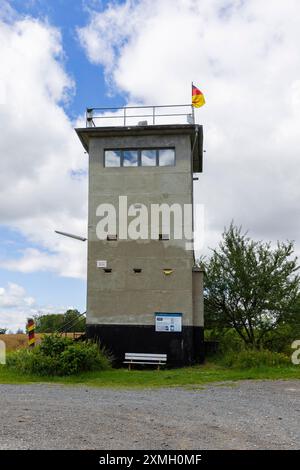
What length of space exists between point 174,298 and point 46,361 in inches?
241

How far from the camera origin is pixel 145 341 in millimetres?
21203

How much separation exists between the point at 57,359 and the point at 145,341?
4556 mm

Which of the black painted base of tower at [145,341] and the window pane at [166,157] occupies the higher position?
the window pane at [166,157]

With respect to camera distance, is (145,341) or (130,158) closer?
(145,341)

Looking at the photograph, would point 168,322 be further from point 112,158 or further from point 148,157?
point 112,158

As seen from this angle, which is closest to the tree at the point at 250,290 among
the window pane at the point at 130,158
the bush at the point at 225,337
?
the bush at the point at 225,337

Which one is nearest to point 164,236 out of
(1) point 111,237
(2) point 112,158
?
(1) point 111,237

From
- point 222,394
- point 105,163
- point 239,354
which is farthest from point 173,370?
point 105,163

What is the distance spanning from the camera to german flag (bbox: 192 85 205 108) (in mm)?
23062

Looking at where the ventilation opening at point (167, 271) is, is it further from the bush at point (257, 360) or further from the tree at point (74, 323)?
the bush at point (257, 360)

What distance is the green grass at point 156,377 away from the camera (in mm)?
16328

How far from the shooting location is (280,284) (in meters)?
24.9

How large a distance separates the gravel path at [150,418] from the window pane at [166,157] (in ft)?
36.2

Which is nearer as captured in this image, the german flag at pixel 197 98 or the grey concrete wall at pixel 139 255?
the grey concrete wall at pixel 139 255
